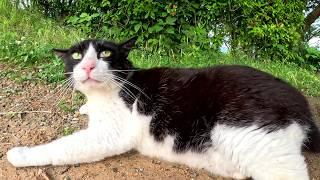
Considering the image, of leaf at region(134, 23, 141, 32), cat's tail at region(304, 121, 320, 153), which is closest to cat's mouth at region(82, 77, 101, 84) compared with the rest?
cat's tail at region(304, 121, 320, 153)

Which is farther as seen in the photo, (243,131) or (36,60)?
(36,60)

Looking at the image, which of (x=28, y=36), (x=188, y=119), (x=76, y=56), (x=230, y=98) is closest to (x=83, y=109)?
(x=76, y=56)

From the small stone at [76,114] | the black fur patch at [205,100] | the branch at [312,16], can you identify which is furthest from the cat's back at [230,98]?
the branch at [312,16]

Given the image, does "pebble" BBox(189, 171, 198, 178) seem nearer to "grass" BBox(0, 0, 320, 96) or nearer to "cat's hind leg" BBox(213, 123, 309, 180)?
"cat's hind leg" BBox(213, 123, 309, 180)

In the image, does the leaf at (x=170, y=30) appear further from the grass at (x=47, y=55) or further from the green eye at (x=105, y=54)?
the green eye at (x=105, y=54)

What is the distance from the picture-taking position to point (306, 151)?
3.17 meters

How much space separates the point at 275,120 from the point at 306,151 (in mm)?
634

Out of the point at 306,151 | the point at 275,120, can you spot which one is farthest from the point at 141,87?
the point at 306,151

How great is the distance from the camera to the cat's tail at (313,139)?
2.97 metres

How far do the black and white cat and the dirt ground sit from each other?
0.07 meters

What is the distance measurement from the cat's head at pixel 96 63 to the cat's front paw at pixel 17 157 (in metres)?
0.58

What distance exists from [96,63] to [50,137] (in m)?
0.70

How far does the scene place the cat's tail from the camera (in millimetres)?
2971

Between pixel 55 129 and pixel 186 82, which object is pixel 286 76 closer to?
pixel 186 82
